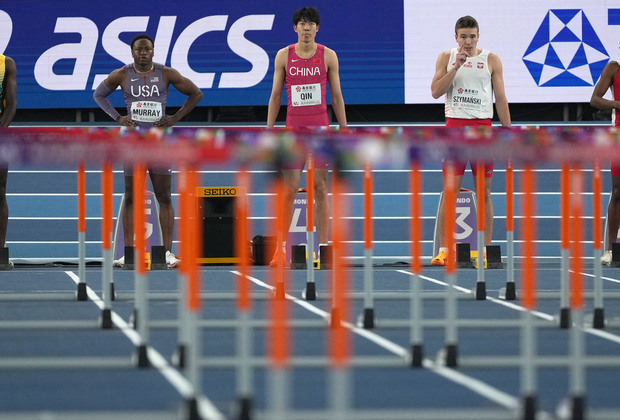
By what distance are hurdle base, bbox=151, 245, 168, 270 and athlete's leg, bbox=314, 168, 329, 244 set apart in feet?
3.68

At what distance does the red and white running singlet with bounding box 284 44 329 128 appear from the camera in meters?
6.23

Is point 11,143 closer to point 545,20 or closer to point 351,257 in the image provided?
point 351,257

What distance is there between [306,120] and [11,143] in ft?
10.7

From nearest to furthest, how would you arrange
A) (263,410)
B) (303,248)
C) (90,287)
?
(263,410) → (90,287) → (303,248)

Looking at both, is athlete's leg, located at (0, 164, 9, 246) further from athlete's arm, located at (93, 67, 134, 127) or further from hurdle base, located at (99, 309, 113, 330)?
hurdle base, located at (99, 309, 113, 330)

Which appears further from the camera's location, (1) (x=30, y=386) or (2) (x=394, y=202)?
(2) (x=394, y=202)

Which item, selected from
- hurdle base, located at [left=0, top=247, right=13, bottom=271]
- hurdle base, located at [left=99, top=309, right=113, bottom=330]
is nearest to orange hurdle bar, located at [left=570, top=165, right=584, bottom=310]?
hurdle base, located at [left=99, top=309, right=113, bottom=330]

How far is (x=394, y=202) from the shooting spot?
9156 millimetres

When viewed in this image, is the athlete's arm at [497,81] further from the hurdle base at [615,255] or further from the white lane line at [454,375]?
the white lane line at [454,375]

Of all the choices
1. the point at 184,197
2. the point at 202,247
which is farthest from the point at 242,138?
the point at 202,247

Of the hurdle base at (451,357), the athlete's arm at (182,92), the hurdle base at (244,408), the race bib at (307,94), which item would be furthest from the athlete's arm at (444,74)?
the hurdle base at (244,408)

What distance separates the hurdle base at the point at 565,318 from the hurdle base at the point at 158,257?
10.3ft

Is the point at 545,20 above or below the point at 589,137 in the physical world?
above

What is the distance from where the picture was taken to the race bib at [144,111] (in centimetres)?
669
